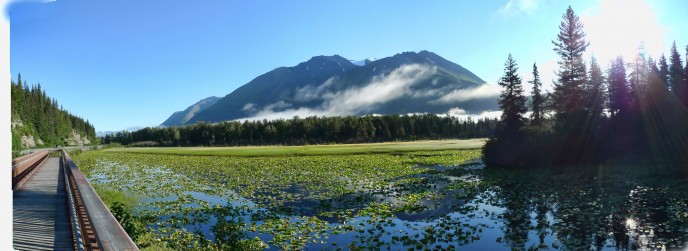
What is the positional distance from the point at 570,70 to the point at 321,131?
103m

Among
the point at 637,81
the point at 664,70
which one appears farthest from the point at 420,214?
the point at 664,70

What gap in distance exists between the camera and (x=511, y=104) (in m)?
43.1

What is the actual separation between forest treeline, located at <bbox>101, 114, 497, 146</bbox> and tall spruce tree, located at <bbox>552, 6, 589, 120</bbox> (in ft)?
301

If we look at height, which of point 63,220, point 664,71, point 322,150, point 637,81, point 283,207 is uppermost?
point 664,71

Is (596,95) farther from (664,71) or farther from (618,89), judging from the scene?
(664,71)

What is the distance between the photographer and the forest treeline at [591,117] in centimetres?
3472

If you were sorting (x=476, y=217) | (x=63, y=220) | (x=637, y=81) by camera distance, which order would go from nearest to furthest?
(x=63, y=220) → (x=476, y=217) → (x=637, y=81)

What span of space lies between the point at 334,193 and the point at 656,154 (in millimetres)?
32434

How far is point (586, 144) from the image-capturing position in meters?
36.5

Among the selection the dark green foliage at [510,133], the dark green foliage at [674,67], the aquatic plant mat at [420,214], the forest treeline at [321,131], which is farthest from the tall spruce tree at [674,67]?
the forest treeline at [321,131]

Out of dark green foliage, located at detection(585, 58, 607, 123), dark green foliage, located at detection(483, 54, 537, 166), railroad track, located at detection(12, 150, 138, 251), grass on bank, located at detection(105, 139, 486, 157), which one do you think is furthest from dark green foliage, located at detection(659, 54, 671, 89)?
railroad track, located at detection(12, 150, 138, 251)

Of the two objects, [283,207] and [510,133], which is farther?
[510,133]

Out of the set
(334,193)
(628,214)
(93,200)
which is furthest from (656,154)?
(93,200)

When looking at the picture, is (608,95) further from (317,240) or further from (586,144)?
(317,240)
